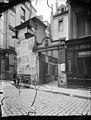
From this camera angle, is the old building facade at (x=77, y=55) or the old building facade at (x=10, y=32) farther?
the old building facade at (x=77, y=55)

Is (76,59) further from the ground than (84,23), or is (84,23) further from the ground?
(84,23)

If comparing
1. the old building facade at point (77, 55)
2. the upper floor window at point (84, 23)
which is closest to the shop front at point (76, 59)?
the old building facade at point (77, 55)

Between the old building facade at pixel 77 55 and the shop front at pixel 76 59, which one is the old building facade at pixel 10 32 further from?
the shop front at pixel 76 59

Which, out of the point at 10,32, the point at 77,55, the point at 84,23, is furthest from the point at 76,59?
the point at 10,32

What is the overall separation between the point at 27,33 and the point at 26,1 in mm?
1001

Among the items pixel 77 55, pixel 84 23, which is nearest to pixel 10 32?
pixel 84 23

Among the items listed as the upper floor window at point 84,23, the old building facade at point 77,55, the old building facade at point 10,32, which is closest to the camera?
the old building facade at point 10,32

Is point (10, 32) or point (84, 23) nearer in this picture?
point (10, 32)

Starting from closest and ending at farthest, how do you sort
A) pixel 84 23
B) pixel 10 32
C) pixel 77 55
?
pixel 10 32 → pixel 84 23 → pixel 77 55

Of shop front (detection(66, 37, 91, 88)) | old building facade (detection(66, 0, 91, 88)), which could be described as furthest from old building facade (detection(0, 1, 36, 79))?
shop front (detection(66, 37, 91, 88))

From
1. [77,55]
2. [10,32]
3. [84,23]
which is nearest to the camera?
[10,32]

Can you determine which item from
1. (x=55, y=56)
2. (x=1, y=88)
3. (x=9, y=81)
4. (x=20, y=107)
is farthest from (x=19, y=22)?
(x=55, y=56)

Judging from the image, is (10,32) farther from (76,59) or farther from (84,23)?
(76,59)

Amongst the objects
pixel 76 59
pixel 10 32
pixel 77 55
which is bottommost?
pixel 76 59
